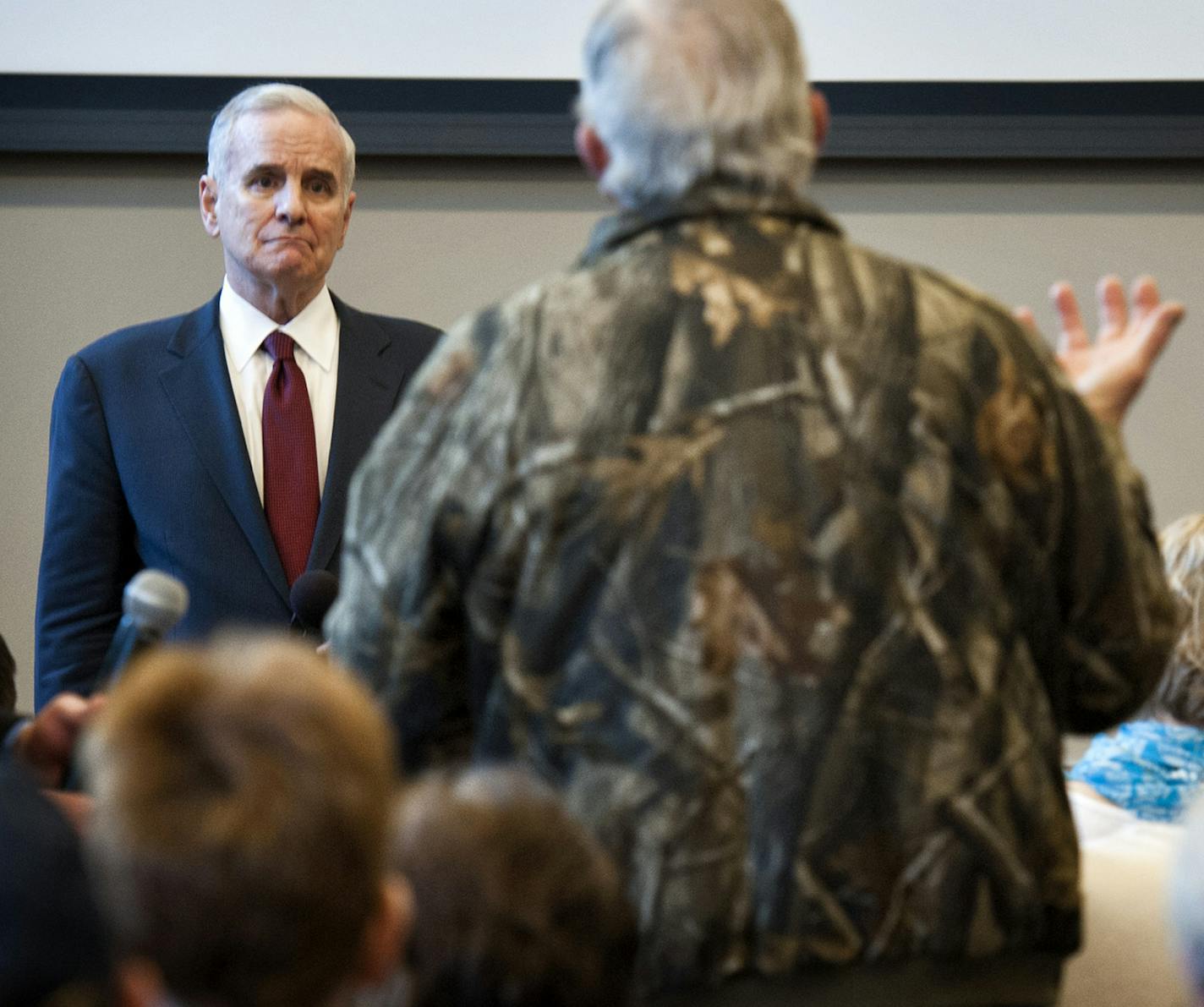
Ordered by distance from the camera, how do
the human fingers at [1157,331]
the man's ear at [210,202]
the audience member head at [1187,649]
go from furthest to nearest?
the man's ear at [210,202], the audience member head at [1187,649], the human fingers at [1157,331]

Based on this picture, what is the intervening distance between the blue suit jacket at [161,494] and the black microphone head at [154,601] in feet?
3.31

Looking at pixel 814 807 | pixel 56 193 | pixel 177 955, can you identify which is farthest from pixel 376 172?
pixel 177 955

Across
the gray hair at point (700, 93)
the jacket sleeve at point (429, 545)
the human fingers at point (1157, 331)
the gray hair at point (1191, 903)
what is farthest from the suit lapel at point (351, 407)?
the gray hair at point (1191, 903)

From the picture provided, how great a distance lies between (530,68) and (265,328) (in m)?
1.16

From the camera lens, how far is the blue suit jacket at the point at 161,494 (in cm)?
261

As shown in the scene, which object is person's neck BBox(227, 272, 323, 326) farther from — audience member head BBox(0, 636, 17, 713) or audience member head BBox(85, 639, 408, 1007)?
audience member head BBox(85, 639, 408, 1007)

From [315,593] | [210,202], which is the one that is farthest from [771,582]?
[210,202]

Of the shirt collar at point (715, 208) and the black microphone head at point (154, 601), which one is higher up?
the shirt collar at point (715, 208)

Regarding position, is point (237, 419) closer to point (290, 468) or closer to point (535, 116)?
point (290, 468)

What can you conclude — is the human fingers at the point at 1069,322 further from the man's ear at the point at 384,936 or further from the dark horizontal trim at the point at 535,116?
the dark horizontal trim at the point at 535,116

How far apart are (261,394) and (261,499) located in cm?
19

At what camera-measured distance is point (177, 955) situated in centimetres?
98

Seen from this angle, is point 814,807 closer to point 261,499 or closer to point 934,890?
point 934,890

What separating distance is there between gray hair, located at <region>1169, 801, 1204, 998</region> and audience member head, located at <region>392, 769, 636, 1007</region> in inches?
15.3
